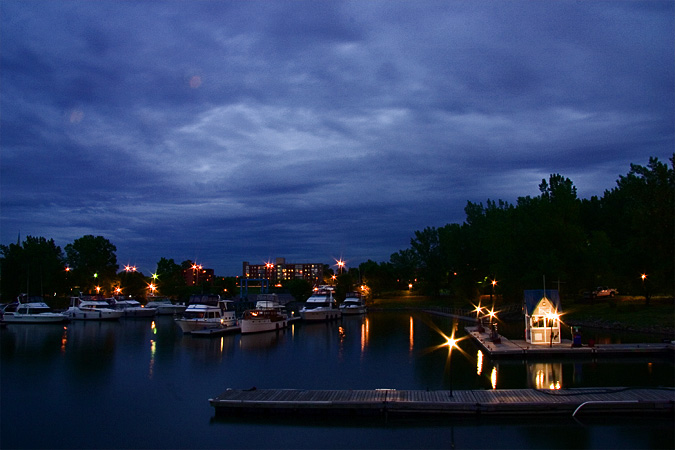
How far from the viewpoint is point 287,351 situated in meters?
42.3

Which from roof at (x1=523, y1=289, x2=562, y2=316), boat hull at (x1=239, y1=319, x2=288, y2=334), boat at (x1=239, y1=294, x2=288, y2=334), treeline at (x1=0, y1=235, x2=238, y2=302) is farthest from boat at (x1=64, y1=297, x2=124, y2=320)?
roof at (x1=523, y1=289, x2=562, y2=316)

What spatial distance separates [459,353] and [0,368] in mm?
31711

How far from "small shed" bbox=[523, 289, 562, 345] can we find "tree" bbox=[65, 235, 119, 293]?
290 ft

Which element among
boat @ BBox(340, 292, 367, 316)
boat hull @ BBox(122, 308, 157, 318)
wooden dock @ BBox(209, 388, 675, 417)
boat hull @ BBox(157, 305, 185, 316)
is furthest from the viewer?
boat hull @ BBox(157, 305, 185, 316)

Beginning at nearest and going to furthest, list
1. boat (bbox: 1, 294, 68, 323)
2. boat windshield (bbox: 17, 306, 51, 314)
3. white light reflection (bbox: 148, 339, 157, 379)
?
white light reflection (bbox: 148, 339, 157, 379)
boat (bbox: 1, 294, 68, 323)
boat windshield (bbox: 17, 306, 51, 314)

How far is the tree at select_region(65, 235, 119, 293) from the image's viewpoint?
103m

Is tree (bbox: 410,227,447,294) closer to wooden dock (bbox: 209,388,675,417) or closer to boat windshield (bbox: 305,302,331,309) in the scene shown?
boat windshield (bbox: 305,302,331,309)

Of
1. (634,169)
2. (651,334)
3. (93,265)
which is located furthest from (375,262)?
(651,334)

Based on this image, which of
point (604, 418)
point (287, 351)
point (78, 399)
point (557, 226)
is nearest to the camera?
point (604, 418)

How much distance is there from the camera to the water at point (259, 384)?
18.7 meters

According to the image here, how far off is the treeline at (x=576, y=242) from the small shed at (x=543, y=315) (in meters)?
5.76

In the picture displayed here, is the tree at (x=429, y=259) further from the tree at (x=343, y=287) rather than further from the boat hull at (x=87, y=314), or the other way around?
the boat hull at (x=87, y=314)

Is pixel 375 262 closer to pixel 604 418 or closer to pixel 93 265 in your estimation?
pixel 93 265

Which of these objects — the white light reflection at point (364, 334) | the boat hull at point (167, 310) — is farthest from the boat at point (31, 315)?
the white light reflection at point (364, 334)
